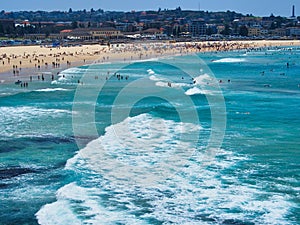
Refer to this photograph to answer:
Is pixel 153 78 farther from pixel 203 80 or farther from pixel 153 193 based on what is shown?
pixel 153 193

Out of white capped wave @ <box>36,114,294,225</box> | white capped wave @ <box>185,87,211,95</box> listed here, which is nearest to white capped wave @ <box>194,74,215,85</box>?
white capped wave @ <box>185,87,211,95</box>

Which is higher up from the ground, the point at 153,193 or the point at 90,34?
the point at 90,34

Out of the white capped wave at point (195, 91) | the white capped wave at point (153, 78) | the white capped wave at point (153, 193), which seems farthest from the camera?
the white capped wave at point (153, 78)

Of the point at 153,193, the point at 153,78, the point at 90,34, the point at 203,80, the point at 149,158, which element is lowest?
the point at 153,193

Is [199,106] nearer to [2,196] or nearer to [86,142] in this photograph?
[86,142]

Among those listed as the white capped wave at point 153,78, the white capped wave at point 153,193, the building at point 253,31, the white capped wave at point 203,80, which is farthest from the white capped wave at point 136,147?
the building at point 253,31

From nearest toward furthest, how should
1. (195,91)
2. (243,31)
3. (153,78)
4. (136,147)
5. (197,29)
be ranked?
(136,147)
(195,91)
(153,78)
(243,31)
(197,29)

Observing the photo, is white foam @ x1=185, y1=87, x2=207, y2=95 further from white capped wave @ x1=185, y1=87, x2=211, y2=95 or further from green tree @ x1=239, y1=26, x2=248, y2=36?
green tree @ x1=239, y1=26, x2=248, y2=36

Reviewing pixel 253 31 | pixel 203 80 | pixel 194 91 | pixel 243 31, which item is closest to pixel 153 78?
pixel 203 80

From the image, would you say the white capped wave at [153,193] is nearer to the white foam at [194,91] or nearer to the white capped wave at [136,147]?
the white capped wave at [136,147]

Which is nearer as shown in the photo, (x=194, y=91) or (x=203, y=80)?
(x=194, y=91)
